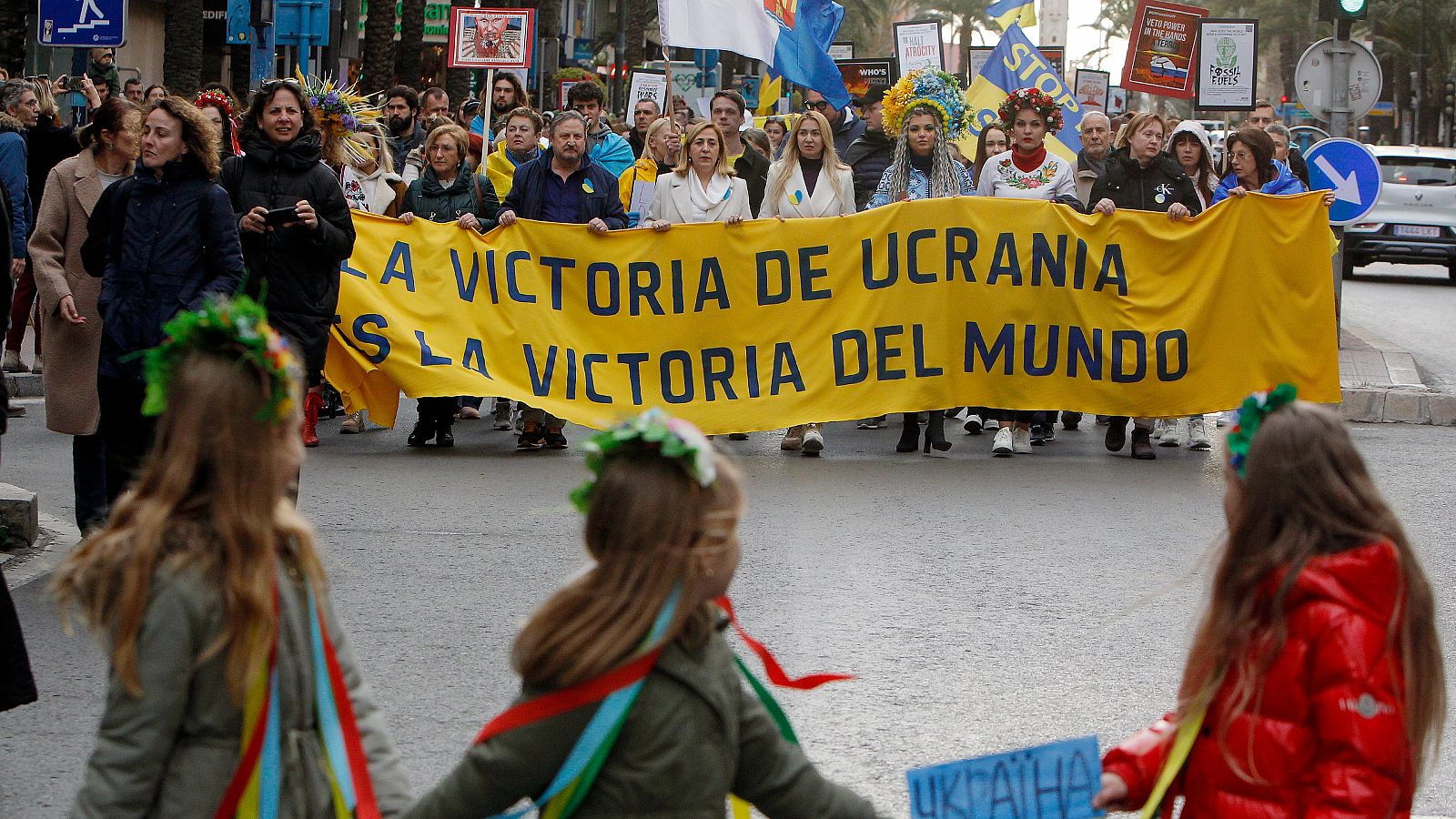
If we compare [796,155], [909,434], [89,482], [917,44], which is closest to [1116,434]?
[909,434]

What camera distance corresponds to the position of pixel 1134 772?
3.05 meters

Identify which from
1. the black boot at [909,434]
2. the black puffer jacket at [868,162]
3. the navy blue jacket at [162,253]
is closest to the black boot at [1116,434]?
the black boot at [909,434]

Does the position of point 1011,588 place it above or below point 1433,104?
below

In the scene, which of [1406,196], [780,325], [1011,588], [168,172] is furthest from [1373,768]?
[1406,196]

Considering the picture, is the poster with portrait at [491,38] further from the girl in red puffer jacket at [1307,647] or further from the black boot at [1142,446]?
the girl in red puffer jacket at [1307,647]

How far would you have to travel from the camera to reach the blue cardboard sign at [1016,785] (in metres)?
3.00

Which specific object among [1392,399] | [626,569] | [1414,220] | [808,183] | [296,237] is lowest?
[1392,399]

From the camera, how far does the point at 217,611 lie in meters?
2.73

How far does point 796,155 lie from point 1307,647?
854 centimetres

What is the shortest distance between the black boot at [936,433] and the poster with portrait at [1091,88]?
20.0m

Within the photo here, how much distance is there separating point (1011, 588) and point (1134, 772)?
4.02m

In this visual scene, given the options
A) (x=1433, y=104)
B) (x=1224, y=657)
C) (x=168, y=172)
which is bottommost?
(x=1224, y=657)

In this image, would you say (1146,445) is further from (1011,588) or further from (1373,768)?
(1373,768)

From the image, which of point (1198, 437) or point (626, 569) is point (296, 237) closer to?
point (1198, 437)
